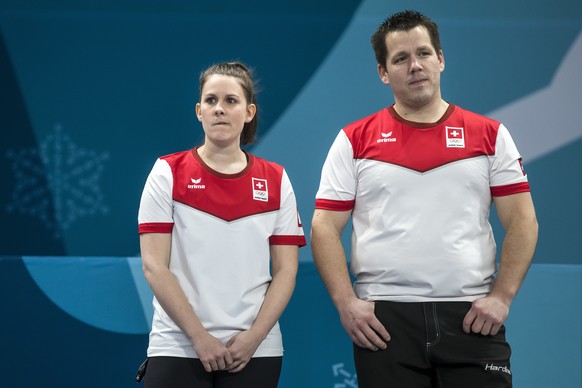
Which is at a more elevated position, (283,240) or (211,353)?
(283,240)

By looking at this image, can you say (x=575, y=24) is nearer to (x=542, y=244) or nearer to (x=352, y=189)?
(x=542, y=244)

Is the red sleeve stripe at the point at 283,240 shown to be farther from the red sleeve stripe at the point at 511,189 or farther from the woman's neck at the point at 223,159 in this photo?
the red sleeve stripe at the point at 511,189

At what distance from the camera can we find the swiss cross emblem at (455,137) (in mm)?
2379

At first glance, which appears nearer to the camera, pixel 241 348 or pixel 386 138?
pixel 241 348

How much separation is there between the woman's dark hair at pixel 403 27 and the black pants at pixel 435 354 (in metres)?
0.84

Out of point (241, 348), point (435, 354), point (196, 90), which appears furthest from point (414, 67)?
point (196, 90)

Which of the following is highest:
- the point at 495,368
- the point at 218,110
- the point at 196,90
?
the point at 196,90

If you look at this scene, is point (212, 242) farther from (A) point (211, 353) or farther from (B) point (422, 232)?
(B) point (422, 232)

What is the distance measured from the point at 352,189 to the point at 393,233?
21 cm

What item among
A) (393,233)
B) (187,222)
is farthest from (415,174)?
(187,222)

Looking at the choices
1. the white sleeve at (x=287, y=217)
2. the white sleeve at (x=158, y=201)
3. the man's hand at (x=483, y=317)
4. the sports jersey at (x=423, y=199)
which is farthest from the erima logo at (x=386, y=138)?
the white sleeve at (x=158, y=201)

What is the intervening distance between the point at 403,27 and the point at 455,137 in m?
0.40

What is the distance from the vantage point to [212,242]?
7.70ft

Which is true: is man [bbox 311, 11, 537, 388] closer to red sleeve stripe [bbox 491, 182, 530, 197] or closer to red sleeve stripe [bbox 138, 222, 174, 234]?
red sleeve stripe [bbox 491, 182, 530, 197]
